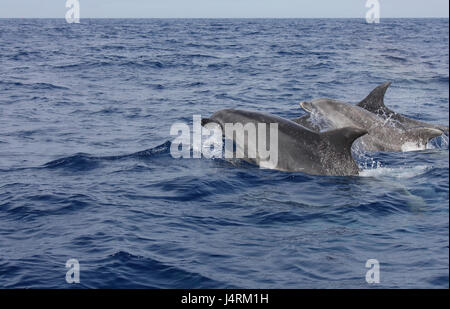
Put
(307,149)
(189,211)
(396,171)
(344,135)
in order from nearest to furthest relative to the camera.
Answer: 1. (189,211)
2. (344,135)
3. (307,149)
4. (396,171)

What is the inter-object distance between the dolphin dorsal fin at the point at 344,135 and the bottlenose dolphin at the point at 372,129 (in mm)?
3325

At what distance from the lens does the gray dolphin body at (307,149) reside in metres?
11.2

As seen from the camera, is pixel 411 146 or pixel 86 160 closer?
pixel 86 160

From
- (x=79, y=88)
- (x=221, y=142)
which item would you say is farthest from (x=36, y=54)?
(x=221, y=142)

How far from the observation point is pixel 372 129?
47.8 feet

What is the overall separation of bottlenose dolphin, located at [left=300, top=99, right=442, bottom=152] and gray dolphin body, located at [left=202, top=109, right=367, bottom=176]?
9.15 feet

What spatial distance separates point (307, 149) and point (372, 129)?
3704 mm

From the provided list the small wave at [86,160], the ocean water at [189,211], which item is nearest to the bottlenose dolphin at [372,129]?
the ocean water at [189,211]

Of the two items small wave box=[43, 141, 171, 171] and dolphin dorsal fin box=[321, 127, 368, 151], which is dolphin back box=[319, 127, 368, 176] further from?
small wave box=[43, 141, 171, 171]

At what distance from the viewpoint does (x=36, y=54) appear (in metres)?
45.0

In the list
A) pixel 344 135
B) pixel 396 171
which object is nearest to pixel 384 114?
pixel 396 171

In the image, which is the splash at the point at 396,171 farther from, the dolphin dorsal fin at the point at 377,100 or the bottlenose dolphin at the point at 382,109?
the dolphin dorsal fin at the point at 377,100

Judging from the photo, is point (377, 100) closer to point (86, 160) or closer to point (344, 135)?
point (344, 135)

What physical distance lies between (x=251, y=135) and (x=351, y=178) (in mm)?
2121
